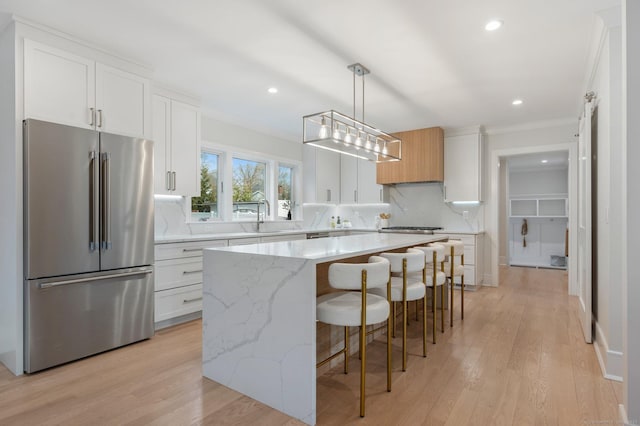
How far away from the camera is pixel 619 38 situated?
95.3 inches

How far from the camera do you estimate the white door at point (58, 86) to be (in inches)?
103

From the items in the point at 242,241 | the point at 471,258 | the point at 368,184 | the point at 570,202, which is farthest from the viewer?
the point at 368,184

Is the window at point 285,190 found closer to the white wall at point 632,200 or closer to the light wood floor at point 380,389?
the light wood floor at point 380,389

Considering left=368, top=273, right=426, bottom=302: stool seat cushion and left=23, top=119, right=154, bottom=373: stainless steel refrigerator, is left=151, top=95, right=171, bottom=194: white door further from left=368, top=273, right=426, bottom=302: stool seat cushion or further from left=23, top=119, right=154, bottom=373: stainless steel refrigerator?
left=368, top=273, right=426, bottom=302: stool seat cushion

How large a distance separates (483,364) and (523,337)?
2.92 ft

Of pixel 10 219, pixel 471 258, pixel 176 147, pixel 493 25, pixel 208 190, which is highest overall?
pixel 493 25

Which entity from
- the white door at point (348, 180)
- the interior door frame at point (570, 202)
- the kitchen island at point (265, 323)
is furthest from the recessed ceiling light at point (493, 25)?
the white door at point (348, 180)

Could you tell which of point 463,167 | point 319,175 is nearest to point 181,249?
point 319,175

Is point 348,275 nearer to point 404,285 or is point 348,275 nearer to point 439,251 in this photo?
point 404,285

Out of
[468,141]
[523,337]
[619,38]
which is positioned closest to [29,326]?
[523,337]

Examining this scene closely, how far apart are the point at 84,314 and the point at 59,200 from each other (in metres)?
0.93

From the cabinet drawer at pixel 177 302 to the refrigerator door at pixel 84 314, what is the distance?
0.20 metres

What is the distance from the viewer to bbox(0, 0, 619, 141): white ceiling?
2.45m

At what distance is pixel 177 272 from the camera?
12.1 feet
